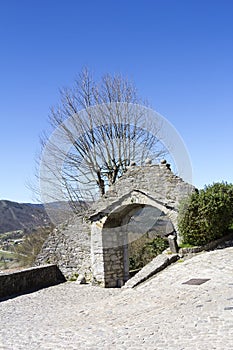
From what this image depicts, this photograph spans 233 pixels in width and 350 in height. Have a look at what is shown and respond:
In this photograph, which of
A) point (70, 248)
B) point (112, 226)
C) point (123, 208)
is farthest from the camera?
point (70, 248)

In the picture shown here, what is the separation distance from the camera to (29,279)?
1281 cm

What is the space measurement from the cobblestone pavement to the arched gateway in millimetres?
2150

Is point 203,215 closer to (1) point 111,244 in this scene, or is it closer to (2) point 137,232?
(1) point 111,244

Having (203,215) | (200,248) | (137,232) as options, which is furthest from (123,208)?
(137,232)

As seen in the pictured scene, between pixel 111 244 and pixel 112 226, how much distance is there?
65 centimetres

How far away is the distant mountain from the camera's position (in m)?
22.1

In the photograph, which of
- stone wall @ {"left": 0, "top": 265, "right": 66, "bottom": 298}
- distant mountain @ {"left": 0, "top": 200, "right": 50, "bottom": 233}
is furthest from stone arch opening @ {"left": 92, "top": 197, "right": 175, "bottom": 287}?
distant mountain @ {"left": 0, "top": 200, "right": 50, "bottom": 233}

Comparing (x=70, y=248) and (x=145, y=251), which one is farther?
(x=145, y=251)

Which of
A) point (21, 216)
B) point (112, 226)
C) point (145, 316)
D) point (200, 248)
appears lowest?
point (145, 316)

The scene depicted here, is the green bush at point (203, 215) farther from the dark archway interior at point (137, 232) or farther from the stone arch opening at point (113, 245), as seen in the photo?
the dark archway interior at point (137, 232)

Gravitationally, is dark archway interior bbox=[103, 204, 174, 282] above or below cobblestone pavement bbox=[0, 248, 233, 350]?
above

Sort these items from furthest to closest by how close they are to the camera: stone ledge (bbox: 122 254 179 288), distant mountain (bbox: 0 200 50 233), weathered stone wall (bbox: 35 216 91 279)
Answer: distant mountain (bbox: 0 200 50 233) < weathered stone wall (bbox: 35 216 91 279) < stone ledge (bbox: 122 254 179 288)

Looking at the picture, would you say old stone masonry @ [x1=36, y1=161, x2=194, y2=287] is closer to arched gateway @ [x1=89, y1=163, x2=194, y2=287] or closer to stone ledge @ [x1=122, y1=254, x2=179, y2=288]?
arched gateway @ [x1=89, y1=163, x2=194, y2=287]

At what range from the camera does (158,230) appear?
63.5 feet
